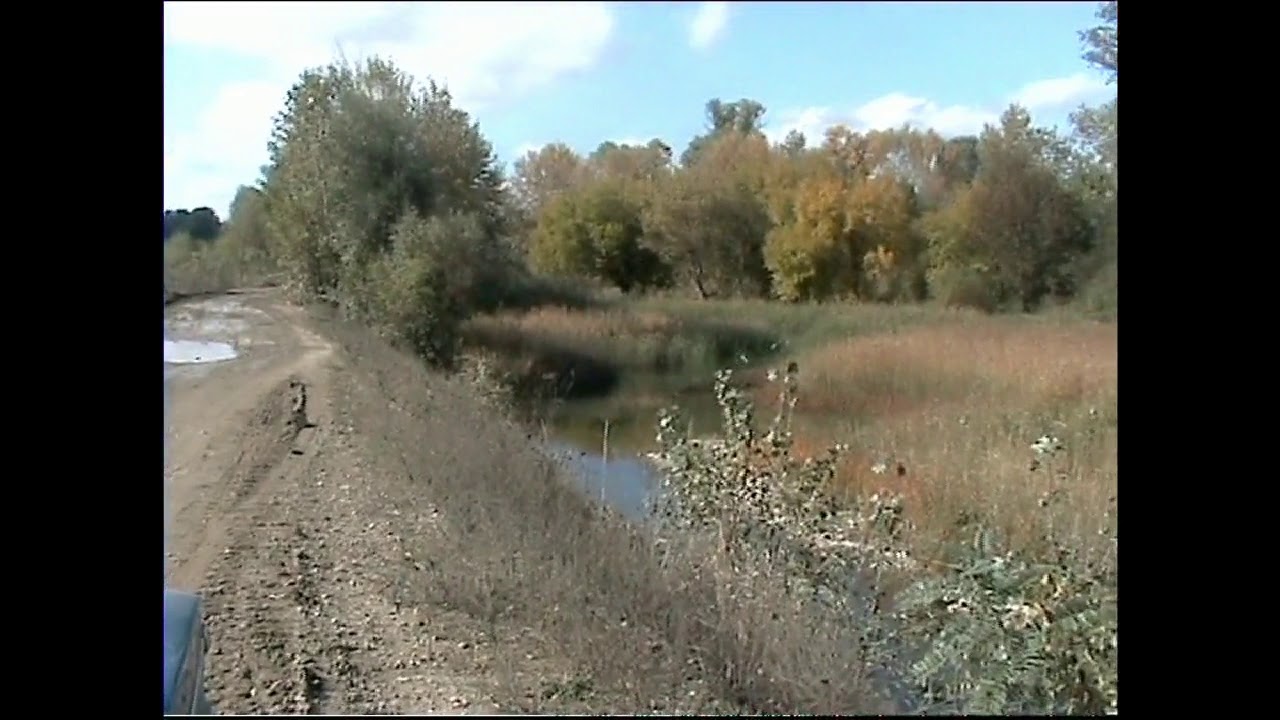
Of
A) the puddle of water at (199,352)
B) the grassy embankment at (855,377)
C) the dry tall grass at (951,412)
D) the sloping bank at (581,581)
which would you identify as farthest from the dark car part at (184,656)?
the dry tall grass at (951,412)

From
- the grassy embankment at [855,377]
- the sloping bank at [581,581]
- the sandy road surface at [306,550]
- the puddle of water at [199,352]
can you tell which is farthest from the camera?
the grassy embankment at [855,377]

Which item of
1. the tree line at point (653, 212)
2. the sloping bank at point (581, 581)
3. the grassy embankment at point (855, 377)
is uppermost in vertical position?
the tree line at point (653, 212)

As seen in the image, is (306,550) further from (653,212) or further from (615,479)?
(653,212)

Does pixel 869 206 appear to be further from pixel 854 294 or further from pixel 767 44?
pixel 767 44

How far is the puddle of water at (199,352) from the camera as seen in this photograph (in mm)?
1759

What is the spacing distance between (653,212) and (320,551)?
96 centimetres

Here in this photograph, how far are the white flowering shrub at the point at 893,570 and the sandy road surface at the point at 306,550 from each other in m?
0.48

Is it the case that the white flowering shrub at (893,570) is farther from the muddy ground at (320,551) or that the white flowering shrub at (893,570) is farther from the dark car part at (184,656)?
the dark car part at (184,656)

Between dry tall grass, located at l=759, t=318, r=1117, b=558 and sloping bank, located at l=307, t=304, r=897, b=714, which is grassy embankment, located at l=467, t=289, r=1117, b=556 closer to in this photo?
dry tall grass, located at l=759, t=318, r=1117, b=558

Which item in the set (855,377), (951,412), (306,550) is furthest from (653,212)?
(306,550)
